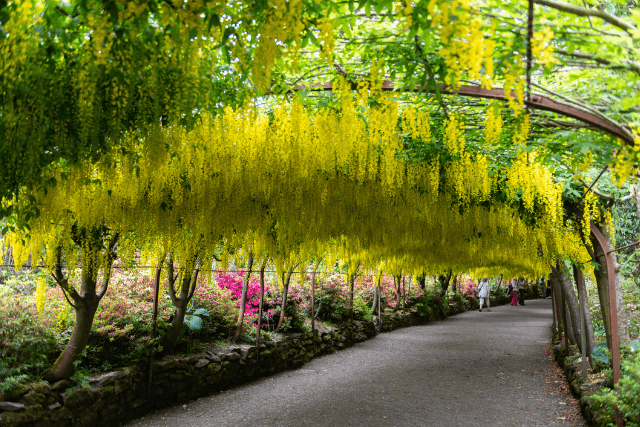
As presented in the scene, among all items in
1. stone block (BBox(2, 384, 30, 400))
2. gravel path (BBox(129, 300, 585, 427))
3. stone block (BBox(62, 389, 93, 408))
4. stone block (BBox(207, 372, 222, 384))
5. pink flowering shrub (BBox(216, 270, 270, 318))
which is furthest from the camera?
pink flowering shrub (BBox(216, 270, 270, 318))

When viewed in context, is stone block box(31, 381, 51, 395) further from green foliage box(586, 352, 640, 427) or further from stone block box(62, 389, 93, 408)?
green foliage box(586, 352, 640, 427)

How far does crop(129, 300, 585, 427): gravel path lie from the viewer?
459cm

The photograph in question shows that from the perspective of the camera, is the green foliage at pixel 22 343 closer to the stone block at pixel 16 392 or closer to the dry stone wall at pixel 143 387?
the stone block at pixel 16 392

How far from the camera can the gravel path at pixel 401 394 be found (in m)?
4.59

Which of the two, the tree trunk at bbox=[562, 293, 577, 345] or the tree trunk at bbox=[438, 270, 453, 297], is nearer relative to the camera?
the tree trunk at bbox=[562, 293, 577, 345]

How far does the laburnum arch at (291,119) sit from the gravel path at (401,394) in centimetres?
172

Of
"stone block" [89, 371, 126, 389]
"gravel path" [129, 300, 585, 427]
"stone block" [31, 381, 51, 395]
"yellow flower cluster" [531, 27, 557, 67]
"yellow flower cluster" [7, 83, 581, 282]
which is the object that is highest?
"yellow flower cluster" [531, 27, 557, 67]

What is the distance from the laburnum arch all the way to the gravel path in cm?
172

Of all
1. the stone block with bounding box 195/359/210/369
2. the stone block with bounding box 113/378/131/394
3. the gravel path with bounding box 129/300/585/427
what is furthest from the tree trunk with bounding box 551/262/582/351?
the stone block with bounding box 113/378/131/394

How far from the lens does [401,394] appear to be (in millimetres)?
5570

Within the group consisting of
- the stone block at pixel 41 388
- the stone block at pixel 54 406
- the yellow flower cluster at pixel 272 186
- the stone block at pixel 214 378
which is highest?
the yellow flower cluster at pixel 272 186

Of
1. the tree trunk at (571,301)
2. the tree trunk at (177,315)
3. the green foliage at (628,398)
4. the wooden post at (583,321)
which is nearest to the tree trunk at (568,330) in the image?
the tree trunk at (571,301)

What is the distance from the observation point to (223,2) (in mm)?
1586

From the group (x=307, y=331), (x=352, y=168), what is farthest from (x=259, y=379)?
(x=352, y=168)
